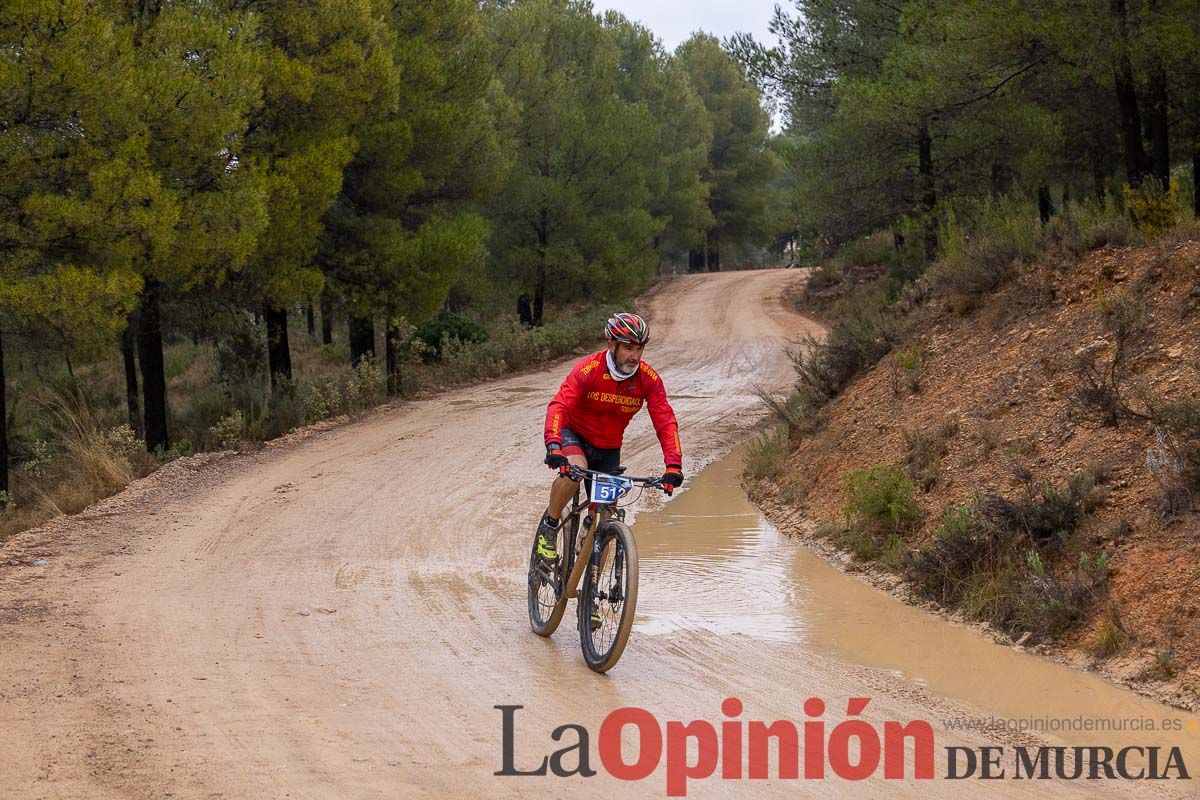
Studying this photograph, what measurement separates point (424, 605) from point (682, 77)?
1881 inches

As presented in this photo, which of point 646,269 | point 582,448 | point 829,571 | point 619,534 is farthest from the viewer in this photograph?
point 646,269

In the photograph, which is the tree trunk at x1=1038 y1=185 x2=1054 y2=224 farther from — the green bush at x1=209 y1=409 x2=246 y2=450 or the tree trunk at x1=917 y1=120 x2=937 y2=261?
the green bush at x1=209 y1=409 x2=246 y2=450

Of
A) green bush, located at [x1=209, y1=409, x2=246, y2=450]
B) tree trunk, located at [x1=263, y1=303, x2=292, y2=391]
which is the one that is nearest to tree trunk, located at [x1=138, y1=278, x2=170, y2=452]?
green bush, located at [x1=209, y1=409, x2=246, y2=450]

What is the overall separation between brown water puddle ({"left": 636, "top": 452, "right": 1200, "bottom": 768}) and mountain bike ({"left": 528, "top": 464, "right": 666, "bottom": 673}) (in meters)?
0.80

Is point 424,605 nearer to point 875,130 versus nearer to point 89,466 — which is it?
point 89,466

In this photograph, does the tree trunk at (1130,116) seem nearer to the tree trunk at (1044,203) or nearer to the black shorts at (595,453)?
the tree trunk at (1044,203)

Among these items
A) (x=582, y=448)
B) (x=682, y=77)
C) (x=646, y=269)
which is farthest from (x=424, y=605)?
(x=682, y=77)

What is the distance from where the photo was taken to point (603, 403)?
7320 mm

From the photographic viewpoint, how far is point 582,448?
747 centimetres

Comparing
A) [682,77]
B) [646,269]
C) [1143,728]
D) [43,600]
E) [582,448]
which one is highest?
[682,77]

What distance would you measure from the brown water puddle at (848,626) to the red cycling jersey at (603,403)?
58.2 inches

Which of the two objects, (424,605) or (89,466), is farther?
(89,466)

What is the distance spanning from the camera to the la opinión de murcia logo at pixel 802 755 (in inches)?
204

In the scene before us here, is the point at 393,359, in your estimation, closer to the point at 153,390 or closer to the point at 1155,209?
the point at 153,390
